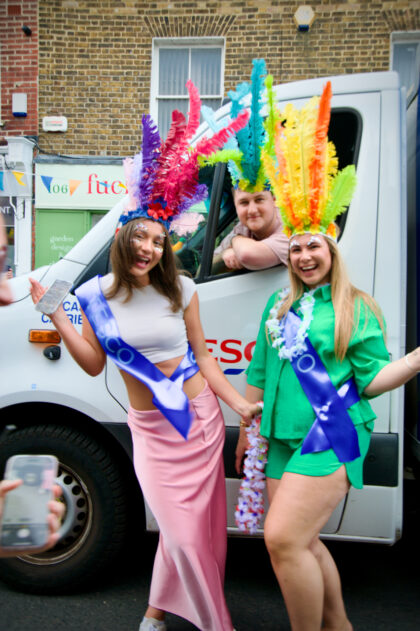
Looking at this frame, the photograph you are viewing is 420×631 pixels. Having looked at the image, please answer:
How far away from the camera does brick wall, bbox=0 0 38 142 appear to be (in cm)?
894

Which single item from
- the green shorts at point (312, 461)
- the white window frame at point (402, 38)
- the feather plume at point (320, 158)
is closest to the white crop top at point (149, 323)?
the green shorts at point (312, 461)

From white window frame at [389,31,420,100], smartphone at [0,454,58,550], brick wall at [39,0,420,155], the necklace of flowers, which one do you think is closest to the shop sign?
brick wall at [39,0,420,155]

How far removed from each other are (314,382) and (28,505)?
1.22 metres

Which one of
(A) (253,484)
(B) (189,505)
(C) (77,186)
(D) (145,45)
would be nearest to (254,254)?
(A) (253,484)

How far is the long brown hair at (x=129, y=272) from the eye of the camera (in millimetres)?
2215

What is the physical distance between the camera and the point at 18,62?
29.7 ft

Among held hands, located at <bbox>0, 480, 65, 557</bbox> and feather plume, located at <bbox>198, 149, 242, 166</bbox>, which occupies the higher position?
feather plume, located at <bbox>198, 149, 242, 166</bbox>

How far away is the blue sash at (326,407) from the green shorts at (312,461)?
2 centimetres

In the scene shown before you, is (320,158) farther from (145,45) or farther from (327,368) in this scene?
(145,45)

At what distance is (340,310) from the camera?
80.4 inches

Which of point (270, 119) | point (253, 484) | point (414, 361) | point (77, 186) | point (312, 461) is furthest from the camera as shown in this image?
point (77, 186)

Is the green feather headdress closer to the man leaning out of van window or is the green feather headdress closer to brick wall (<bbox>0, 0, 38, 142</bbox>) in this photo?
the man leaning out of van window

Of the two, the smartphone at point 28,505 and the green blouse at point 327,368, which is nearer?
the smartphone at point 28,505

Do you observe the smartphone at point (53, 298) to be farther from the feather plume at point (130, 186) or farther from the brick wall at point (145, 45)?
the brick wall at point (145, 45)
